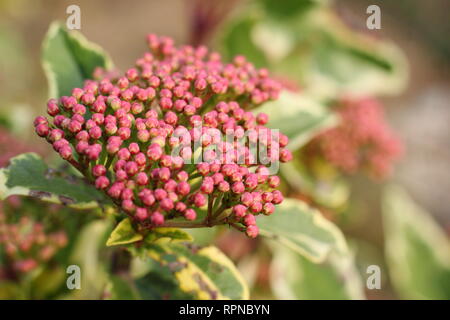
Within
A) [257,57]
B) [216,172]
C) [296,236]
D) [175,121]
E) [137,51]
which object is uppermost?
[137,51]

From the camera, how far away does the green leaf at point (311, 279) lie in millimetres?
1713

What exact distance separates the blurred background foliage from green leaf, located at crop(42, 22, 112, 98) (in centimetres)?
28

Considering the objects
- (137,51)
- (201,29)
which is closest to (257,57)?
(201,29)

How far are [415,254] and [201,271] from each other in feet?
4.59

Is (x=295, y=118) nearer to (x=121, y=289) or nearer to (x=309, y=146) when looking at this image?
(x=309, y=146)

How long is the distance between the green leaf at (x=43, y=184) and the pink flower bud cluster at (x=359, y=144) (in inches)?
37.7

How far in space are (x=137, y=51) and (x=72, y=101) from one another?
3240 millimetres

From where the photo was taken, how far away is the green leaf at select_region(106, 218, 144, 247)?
1.01 meters

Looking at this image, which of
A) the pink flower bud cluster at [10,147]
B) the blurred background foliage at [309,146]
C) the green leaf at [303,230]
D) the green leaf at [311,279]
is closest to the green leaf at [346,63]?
the blurred background foliage at [309,146]

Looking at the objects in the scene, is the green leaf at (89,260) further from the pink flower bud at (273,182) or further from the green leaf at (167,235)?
the pink flower bud at (273,182)

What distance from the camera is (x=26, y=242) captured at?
1.30 m
